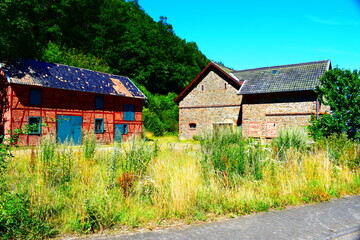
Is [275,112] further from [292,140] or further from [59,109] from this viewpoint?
[59,109]

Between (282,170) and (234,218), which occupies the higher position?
(282,170)

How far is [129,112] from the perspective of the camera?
2352cm

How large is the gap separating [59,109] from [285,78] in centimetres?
1663

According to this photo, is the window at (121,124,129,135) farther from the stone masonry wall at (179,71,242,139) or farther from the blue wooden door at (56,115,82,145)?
the stone masonry wall at (179,71,242,139)

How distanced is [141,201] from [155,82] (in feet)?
121

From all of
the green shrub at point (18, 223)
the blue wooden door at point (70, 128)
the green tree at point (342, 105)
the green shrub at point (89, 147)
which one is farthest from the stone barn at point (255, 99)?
the green shrub at point (18, 223)

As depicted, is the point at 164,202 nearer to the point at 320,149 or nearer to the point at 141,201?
the point at 141,201

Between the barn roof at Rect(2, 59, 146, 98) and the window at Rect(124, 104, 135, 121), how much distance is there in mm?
1039

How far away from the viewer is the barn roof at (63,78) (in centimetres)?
1683

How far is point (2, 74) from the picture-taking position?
1669cm

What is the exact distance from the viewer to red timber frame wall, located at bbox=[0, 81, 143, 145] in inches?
640

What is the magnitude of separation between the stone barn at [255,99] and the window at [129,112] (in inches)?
176

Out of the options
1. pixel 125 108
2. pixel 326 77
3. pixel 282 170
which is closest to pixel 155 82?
pixel 125 108

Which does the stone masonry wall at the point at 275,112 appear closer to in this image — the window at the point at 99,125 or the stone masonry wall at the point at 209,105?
the stone masonry wall at the point at 209,105
